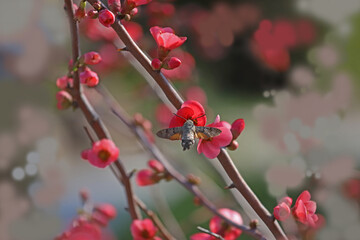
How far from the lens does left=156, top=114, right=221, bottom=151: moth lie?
1.29ft

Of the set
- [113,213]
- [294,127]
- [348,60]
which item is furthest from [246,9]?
[113,213]

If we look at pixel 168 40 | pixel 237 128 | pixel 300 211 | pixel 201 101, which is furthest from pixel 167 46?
pixel 201 101

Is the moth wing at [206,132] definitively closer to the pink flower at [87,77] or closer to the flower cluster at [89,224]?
the pink flower at [87,77]

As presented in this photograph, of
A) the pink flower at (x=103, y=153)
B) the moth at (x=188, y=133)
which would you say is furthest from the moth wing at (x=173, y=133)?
the pink flower at (x=103, y=153)

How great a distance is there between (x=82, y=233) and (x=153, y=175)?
120mm

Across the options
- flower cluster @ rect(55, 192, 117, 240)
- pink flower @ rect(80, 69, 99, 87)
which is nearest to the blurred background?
flower cluster @ rect(55, 192, 117, 240)

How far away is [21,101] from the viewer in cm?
185

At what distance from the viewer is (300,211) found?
43cm

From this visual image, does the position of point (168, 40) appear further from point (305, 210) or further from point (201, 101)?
point (201, 101)

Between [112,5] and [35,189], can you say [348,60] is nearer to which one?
[35,189]

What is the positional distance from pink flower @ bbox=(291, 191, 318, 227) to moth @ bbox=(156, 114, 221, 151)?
12cm

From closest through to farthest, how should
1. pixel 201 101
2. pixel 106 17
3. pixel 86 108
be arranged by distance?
pixel 106 17, pixel 86 108, pixel 201 101

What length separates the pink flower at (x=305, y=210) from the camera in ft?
1.39

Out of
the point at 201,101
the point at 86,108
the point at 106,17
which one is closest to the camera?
the point at 106,17
